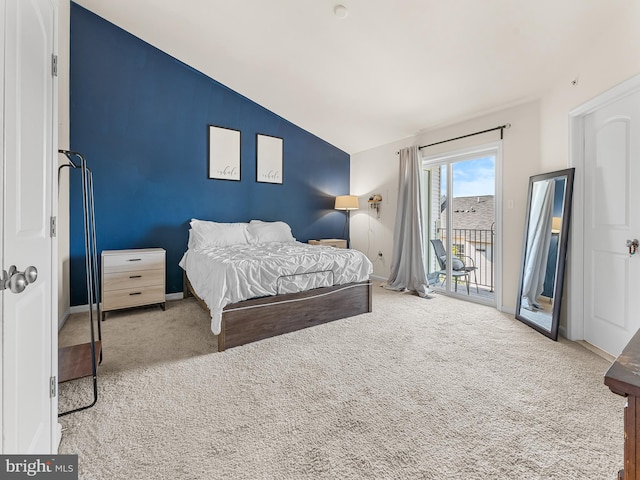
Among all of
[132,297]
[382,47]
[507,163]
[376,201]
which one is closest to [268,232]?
[132,297]

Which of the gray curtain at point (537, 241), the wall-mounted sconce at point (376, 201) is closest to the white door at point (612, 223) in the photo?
the gray curtain at point (537, 241)

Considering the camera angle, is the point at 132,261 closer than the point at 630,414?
No

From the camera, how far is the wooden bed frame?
2.45 meters

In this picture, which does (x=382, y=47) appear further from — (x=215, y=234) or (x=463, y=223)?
(x=215, y=234)

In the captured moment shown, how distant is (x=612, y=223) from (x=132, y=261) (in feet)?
15.1

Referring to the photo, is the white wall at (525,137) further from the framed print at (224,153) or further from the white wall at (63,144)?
the white wall at (63,144)

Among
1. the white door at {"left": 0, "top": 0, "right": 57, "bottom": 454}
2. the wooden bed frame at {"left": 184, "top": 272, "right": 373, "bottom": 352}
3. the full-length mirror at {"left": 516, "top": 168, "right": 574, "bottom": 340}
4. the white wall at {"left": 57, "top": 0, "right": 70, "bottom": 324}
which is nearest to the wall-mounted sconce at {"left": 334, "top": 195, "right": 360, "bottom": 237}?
the wooden bed frame at {"left": 184, "top": 272, "right": 373, "bottom": 352}

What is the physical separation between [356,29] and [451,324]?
3.07 metres

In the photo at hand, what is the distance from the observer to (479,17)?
230 cm

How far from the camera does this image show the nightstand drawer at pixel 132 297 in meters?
3.13

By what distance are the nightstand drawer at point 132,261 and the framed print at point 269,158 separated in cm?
194

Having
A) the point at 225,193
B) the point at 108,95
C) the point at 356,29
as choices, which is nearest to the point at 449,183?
the point at 356,29

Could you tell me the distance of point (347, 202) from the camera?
5129 millimetres

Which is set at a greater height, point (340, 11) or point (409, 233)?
point (340, 11)
